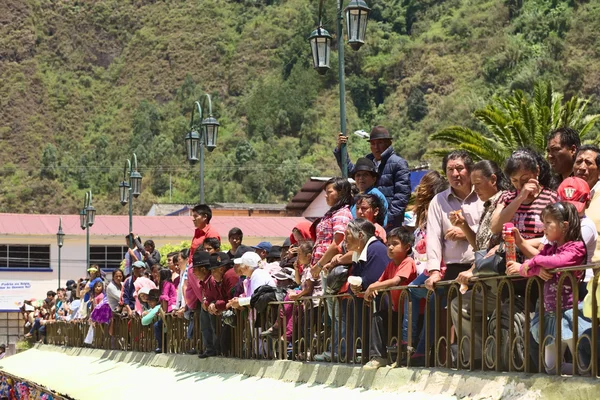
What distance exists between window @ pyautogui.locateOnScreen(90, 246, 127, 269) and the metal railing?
157 feet

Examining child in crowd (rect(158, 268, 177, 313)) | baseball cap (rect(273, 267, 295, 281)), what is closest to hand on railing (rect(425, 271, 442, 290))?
baseball cap (rect(273, 267, 295, 281))

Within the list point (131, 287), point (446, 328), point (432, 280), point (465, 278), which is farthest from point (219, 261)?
point (131, 287)

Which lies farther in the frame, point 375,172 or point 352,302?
point 375,172

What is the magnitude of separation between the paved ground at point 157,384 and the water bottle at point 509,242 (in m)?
1.04

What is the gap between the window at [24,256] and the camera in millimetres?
58812

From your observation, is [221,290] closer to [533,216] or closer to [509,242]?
[533,216]

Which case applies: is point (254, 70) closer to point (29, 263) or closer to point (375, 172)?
point (29, 263)

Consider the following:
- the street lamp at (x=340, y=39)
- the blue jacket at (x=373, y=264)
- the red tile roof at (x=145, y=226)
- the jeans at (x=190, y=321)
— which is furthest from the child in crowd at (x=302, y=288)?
the red tile roof at (x=145, y=226)

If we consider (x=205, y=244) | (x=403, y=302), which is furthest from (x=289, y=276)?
(x=403, y=302)

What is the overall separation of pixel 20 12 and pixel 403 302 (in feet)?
623

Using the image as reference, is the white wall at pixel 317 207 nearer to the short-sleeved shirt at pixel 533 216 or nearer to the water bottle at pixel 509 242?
the short-sleeved shirt at pixel 533 216

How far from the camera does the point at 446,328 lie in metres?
7.91

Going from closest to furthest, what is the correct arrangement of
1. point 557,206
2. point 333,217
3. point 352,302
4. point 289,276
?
point 557,206 → point 352,302 → point 333,217 → point 289,276

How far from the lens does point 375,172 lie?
37.5 feet
